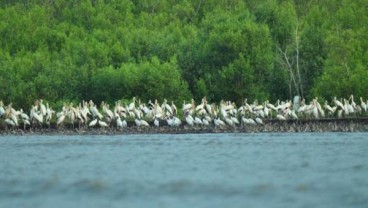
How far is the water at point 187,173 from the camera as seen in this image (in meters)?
24.7

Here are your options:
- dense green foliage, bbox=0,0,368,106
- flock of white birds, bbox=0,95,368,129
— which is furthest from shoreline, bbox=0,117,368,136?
dense green foliage, bbox=0,0,368,106

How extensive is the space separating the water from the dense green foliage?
2922 centimetres

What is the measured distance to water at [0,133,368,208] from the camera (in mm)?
24656

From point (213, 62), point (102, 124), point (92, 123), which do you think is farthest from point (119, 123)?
point (213, 62)

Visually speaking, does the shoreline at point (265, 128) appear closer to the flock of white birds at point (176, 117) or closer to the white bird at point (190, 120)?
the white bird at point (190, 120)

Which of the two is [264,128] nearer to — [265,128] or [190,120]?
[265,128]

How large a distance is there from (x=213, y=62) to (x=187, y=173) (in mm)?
50626

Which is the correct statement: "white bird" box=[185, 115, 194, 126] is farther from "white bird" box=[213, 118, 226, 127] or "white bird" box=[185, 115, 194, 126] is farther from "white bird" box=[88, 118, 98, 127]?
"white bird" box=[88, 118, 98, 127]

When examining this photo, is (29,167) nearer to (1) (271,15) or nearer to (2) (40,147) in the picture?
(2) (40,147)

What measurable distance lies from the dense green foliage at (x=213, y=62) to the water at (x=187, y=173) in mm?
29222

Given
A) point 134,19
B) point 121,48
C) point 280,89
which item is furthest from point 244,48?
point 134,19

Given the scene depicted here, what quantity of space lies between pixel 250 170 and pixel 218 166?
195 centimetres

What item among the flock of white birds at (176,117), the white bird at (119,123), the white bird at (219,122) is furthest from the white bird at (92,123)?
the white bird at (219,122)

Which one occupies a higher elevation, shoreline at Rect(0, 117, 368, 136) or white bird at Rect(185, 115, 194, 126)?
white bird at Rect(185, 115, 194, 126)
